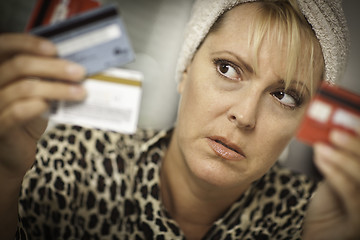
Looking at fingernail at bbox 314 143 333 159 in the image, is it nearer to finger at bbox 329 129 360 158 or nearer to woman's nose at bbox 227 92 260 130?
finger at bbox 329 129 360 158

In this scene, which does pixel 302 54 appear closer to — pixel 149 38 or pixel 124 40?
pixel 124 40

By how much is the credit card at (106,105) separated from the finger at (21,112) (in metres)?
0.03

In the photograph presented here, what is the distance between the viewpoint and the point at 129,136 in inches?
43.2

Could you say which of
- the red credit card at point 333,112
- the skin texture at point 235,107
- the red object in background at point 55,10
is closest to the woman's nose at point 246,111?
the skin texture at point 235,107

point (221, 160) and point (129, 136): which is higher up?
point (221, 160)

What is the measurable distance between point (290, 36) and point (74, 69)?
481 mm

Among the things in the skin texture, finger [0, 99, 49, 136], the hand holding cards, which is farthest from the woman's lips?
finger [0, 99, 49, 136]

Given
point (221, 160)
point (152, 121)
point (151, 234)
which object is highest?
point (221, 160)

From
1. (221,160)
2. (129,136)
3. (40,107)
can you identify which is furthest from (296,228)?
(40,107)

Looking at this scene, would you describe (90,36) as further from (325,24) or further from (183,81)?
(325,24)

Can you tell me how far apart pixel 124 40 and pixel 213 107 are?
28 centimetres

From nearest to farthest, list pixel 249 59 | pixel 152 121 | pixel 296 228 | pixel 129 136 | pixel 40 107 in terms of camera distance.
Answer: pixel 40 107 < pixel 249 59 < pixel 296 228 < pixel 129 136 < pixel 152 121

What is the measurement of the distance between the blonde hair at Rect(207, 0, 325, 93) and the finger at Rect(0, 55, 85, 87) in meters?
0.40

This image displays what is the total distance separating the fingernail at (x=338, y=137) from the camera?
525mm
